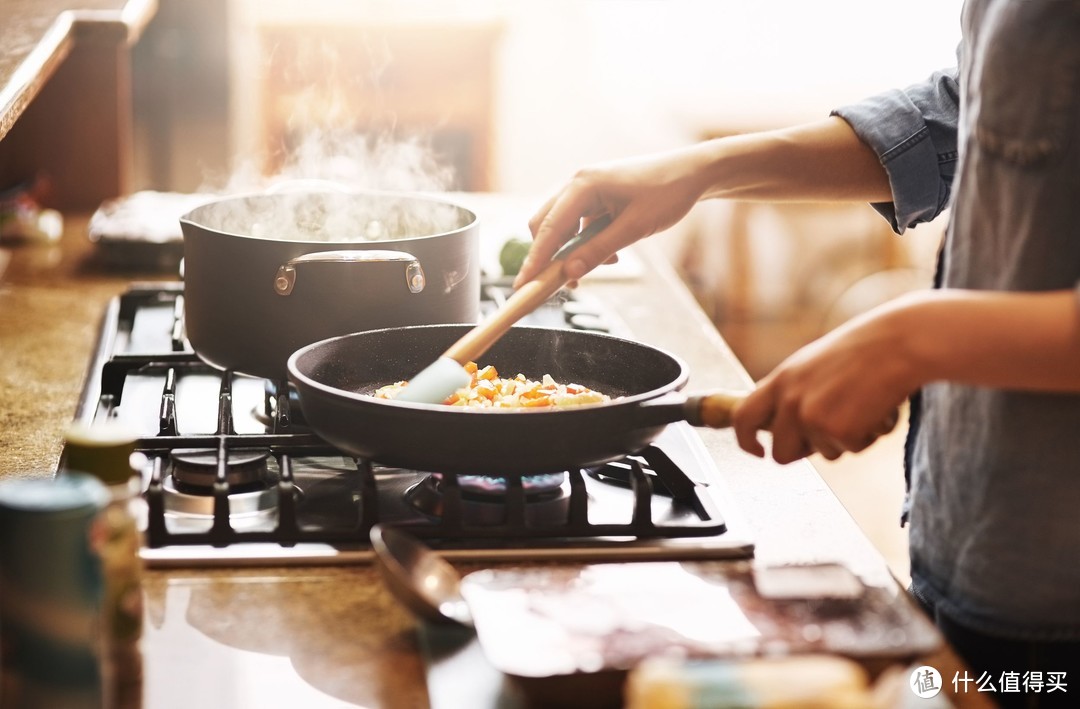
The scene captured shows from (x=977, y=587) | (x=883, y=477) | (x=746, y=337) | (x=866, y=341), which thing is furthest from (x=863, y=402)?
(x=746, y=337)

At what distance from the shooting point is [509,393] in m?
1.25

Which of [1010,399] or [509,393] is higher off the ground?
[1010,399]

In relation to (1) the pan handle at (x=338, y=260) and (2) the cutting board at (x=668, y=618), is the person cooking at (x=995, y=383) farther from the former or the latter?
(1) the pan handle at (x=338, y=260)

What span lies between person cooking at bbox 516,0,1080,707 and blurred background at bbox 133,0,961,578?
3441mm

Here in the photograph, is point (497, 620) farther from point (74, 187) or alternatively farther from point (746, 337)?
point (746, 337)

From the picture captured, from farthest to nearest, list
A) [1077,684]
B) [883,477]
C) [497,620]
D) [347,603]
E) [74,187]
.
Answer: [883,477], [74,187], [1077,684], [347,603], [497,620]

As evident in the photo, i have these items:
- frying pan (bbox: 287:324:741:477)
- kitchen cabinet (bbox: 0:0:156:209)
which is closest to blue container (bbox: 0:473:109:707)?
frying pan (bbox: 287:324:741:477)

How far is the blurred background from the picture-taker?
179 inches

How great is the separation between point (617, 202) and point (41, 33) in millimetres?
929

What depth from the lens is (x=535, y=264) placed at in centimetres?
129

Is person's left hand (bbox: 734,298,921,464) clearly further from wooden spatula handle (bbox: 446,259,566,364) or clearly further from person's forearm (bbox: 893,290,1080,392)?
wooden spatula handle (bbox: 446,259,566,364)

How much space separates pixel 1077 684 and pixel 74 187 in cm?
222

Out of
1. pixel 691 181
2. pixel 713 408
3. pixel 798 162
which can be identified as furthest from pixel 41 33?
pixel 713 408

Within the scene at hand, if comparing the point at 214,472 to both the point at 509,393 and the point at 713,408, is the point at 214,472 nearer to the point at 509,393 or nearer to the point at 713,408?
the point at 509,393
